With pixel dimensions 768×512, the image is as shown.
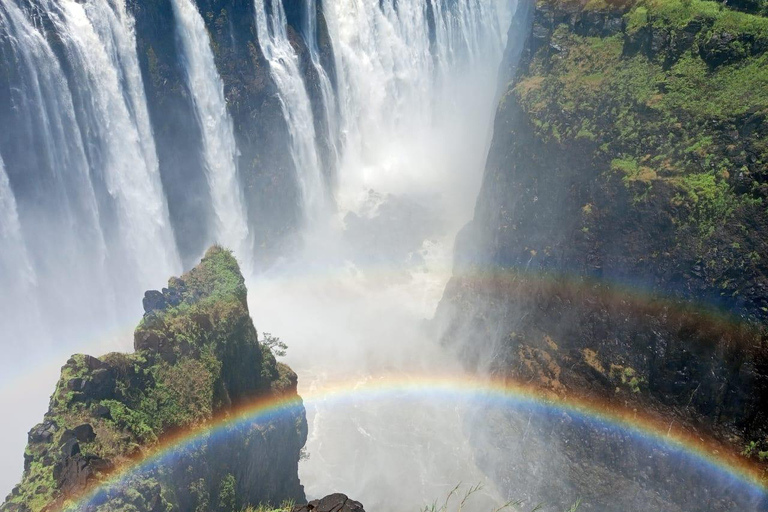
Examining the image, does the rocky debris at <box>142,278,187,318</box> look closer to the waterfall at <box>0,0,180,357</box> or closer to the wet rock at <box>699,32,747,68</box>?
the waterfall at <box>0,0,180,357</box>

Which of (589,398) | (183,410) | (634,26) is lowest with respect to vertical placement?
(589,398)

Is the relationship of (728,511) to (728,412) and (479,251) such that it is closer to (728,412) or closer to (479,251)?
(728,412)

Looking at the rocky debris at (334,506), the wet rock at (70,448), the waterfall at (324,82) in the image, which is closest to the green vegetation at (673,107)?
the waterfall at (324,82)

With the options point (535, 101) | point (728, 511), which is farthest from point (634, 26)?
point (728, 511)

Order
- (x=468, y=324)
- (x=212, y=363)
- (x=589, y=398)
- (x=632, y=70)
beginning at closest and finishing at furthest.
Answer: (x=212, y=363), (x=589, y=398), (x=632, y=70), (x=468, y=324)

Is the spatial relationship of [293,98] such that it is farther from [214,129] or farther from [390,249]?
[390,249]

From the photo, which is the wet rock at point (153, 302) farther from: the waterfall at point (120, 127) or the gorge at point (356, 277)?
the waterfall at point (120, 127)
